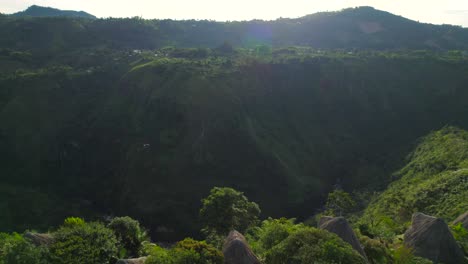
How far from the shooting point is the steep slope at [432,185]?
4328cm

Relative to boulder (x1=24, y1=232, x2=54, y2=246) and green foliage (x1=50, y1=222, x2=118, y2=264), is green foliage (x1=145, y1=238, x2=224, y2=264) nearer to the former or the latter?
green foliage (x1=50, y1=222, x2=118, y2=264)

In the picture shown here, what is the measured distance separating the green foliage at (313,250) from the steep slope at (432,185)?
800 inches

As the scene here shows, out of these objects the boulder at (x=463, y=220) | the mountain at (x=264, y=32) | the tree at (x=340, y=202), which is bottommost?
the tree at (x=340, y=202)

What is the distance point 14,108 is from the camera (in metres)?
79.6

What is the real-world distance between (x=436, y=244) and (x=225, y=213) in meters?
19.1

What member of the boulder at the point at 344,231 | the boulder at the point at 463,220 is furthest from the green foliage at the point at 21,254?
the boulder at the point at 463,220

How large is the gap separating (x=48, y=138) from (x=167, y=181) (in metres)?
29.2

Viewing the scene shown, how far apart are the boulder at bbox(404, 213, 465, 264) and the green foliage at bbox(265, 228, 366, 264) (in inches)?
495

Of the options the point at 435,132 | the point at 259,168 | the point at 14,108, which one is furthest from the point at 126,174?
the point at 435,132

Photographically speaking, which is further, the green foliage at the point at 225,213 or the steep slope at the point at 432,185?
the steep slope at the point at 432,185

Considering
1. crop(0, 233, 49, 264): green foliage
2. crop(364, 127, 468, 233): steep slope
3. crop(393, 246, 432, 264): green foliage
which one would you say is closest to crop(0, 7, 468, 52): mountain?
crop(364, 127, 468, 233): steep slope

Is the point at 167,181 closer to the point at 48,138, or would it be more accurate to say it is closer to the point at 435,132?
the point at 48,138

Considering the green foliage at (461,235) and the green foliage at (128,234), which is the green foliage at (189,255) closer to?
the green foliage at (128,234)

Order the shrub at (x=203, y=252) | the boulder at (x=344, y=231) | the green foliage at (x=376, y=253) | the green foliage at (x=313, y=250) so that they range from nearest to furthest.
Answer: the green foliage at (x=313, y=250)
the shrub at (x=203, y=252)
the boulder at (x=344, y=231)
the green foliage at (x=376, y=253)
